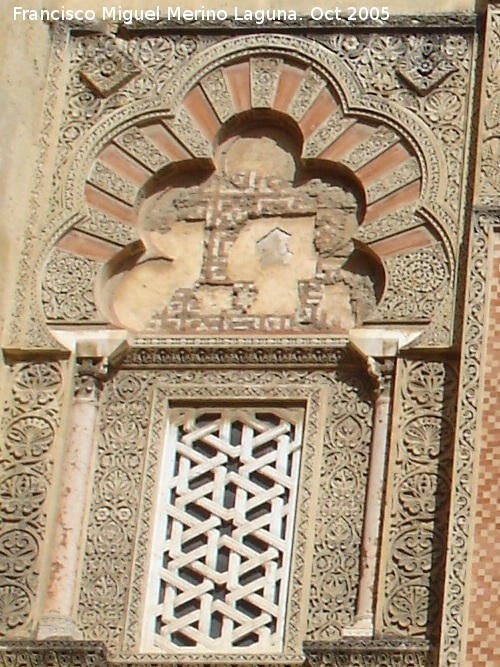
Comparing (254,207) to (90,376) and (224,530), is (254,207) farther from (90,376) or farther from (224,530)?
(224,530)

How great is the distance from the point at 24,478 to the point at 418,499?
5.19 feet

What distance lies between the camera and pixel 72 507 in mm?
10516

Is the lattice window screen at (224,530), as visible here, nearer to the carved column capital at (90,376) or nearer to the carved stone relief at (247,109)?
the carved column capital at (90,376)

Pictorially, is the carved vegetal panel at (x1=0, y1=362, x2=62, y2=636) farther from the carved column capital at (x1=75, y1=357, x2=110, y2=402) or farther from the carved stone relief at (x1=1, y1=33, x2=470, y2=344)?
the carved stone relief at (x1=1, y1=33, x2=470, y2=344)

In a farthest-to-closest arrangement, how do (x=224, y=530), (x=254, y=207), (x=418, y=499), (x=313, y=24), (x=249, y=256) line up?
(x=313, y=24) < (x=254, y=207) < (x=249, y=256) < (x=224, y=530) < (x=418, y=499)

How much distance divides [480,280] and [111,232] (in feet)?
5.31

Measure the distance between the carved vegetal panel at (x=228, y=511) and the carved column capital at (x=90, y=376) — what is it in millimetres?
69

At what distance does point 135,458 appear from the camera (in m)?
10.6

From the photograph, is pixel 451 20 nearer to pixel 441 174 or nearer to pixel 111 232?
pixel 441 174

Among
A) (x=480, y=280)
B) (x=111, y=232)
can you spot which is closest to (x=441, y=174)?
(x=480, y=280)

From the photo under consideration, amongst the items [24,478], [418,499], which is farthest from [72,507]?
[418,499]

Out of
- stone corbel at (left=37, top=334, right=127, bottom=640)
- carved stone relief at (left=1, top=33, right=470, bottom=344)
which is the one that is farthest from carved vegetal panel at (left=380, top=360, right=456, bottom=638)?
stone corbel at (left=37, top=334, right=127, bottom=640)

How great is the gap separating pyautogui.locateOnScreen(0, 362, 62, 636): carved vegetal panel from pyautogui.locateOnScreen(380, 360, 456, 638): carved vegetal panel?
4.53ft

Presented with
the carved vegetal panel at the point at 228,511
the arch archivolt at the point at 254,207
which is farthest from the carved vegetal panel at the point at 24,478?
the arch archivolt at the point at 254,207
